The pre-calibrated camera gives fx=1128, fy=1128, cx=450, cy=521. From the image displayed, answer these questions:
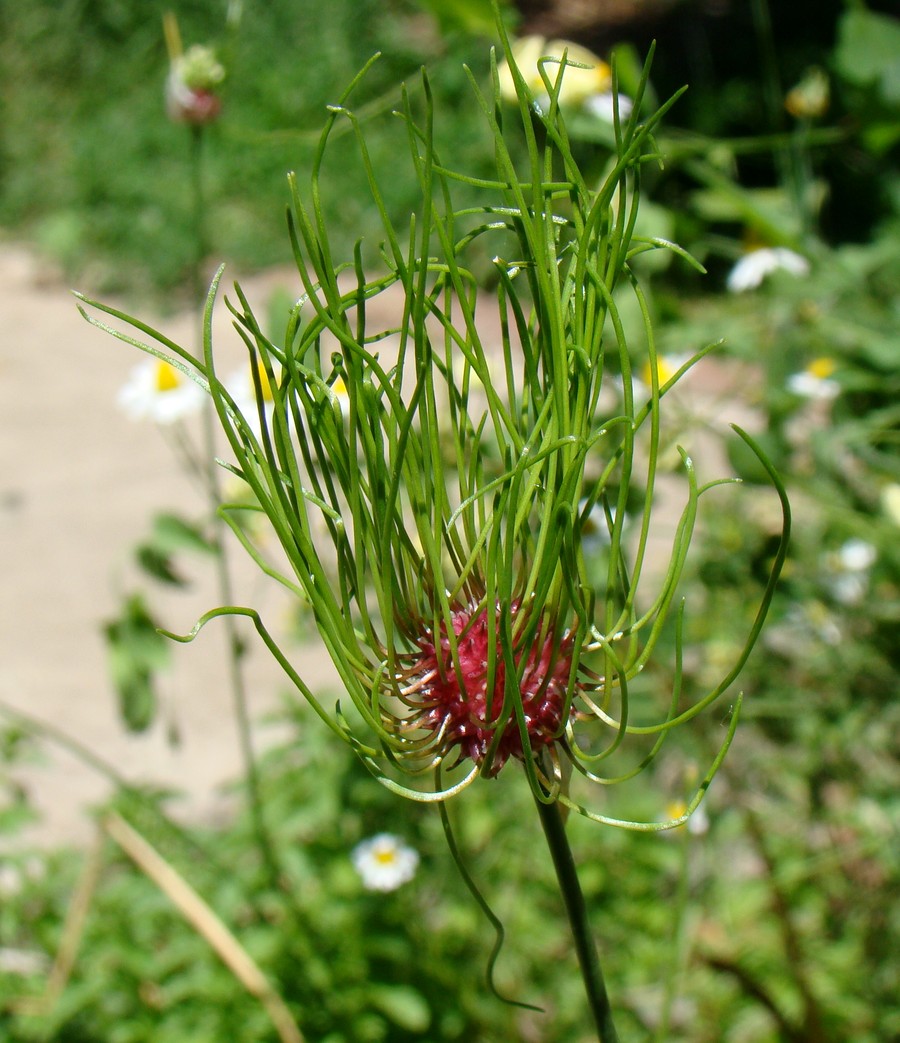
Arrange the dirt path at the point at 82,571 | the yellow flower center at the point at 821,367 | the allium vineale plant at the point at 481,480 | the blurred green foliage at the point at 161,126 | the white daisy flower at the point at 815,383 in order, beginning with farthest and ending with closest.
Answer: the blurred green foliage at the point at 161,126 < the dirt path at the point at 82,571 < the yellow flower center at the point at 821,367 < the white daisy flower at the point at 815,383 < the allium vineale plant at the point at 481,480

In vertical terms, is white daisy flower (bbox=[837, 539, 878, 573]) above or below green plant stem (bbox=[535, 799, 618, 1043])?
below

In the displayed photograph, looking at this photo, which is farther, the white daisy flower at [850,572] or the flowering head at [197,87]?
the white daisy flower at [850,572]

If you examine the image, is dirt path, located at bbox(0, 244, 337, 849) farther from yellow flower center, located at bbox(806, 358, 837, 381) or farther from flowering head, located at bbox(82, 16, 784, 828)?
flowering head, located at bbox(82, 16, 784, 828)

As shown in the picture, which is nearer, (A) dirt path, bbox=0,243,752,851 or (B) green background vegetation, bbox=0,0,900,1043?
(B) green background vegetation, bbox=0,0,900,1043

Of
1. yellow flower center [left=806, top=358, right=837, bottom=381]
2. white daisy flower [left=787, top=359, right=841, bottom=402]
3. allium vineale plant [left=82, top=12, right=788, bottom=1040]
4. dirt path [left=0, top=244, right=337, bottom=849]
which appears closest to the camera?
allium vineale plant [left=82, top=12, right=788, bottom=1040]

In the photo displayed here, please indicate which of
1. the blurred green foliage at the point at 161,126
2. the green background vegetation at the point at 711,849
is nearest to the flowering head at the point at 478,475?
the green background vegetation at the point at 711,849

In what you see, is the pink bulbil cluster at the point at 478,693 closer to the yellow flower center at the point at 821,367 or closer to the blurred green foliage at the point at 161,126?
the yellow flower center at the point at 821,367

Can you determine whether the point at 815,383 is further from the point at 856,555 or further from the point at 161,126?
the point at 161,126

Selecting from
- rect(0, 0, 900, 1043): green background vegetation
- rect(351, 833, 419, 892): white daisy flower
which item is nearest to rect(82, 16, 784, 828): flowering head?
rect(0, 0, 900, 1043): green background vegetation
